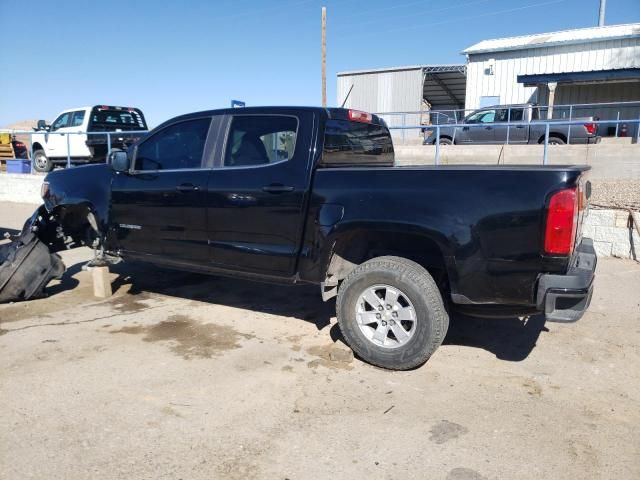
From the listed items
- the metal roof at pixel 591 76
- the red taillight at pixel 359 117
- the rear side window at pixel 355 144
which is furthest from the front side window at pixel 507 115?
the red taillight at pixel 359 117

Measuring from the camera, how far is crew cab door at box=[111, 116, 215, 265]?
4.56 metres

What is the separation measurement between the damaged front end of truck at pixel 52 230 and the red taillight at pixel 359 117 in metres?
2.60

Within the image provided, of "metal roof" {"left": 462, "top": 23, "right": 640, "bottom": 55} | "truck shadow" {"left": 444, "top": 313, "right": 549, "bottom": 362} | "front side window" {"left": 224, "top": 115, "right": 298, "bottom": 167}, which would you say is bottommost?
"truck shadow" {"left": 444, "top": 313, "right": 549, "bottom": 362}

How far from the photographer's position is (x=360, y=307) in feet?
12.6

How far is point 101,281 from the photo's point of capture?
5.57 meters

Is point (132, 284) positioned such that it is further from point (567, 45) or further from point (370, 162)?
point (567, 45)

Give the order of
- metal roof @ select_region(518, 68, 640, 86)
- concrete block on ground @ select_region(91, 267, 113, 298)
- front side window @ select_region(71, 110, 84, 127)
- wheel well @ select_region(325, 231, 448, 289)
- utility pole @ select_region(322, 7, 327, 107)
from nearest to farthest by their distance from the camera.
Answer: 1. wheel well @ select_region(325, 231, 448, 289)
2. concrete block on ground @ select_region(91, 267, 113, 298)
3. front side window @ select_region(71, 110, 84, 127)
4. metal roof @ select_region(518, 68, 640, 86)
5. utility pole @ select_region(322, 7, 327, 107)

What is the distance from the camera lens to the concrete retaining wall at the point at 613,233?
277 inches

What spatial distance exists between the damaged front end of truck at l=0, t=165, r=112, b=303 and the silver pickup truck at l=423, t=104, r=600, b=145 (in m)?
10.6

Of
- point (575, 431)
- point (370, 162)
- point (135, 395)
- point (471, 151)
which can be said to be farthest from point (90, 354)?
point (471, 151)

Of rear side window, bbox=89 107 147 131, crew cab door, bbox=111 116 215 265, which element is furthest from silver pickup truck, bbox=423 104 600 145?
crew cab door, bbox=111 116 215 265

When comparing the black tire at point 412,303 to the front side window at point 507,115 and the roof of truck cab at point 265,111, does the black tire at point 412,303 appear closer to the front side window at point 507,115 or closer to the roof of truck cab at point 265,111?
the roof of truck cab at point 265,111

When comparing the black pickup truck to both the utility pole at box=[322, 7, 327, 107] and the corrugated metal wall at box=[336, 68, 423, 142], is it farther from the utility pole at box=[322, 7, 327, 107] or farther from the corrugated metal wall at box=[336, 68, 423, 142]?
the corrugated metal wall at box=[336, 68, 423, 142]

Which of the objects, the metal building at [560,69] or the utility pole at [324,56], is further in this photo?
the utility pole at [324,56]
